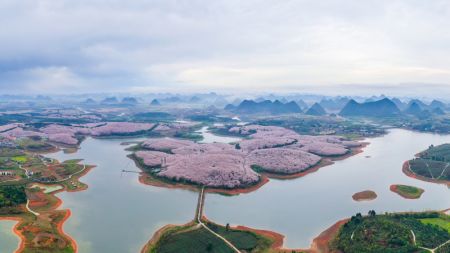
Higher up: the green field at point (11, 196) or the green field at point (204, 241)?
the green field at point (11, 196)

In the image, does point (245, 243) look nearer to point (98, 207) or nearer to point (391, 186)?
point (98, 207)

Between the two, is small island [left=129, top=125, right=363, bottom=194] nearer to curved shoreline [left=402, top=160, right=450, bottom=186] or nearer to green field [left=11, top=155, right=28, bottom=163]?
curved shoreline [left=402, top=160, right=450, bottom=186]

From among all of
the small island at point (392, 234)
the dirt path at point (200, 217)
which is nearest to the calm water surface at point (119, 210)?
the dirt path at point (200, 217)

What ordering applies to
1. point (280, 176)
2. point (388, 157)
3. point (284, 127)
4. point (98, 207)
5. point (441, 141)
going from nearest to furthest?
1. point (98, 207)
2. point (280, 176)
3. point (388, 157)
4. point (441, 141)
5. point (284, 127)

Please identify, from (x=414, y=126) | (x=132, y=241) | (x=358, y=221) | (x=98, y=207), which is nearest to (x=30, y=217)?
(x=98, y=207)

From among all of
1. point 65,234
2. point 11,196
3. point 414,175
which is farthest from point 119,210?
point 414,175

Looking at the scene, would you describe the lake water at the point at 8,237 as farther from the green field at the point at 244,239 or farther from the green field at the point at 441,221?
the green field at the point at 441,221

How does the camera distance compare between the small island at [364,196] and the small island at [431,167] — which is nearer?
the small island at [364,196]

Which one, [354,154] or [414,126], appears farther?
[414,126]
